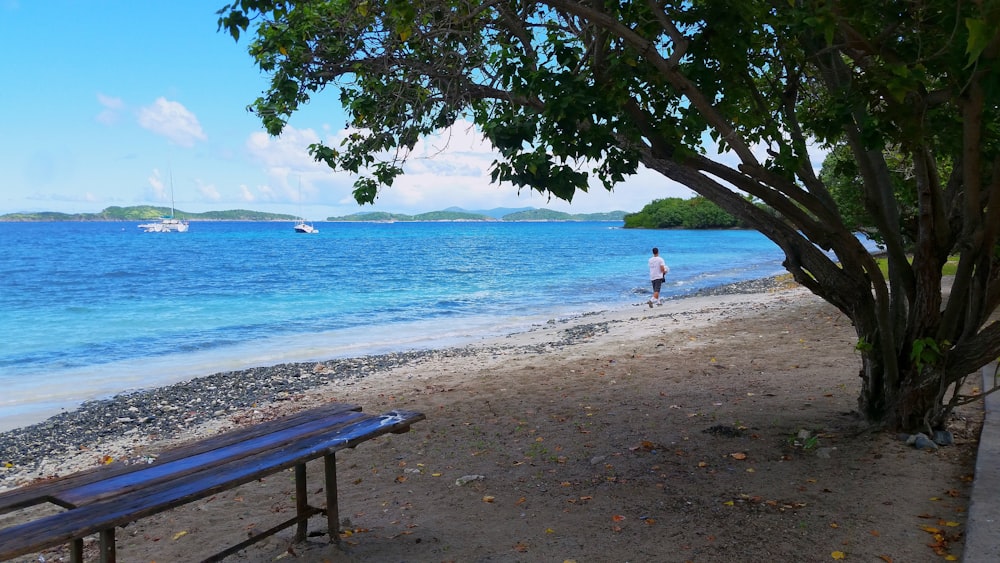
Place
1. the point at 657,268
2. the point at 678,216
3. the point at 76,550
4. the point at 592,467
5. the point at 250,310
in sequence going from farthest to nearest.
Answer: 1. the point at 678,216
2. the point at 250,310
3. the point at 657,268
4. the point at 592,467
5. the point at 76,550

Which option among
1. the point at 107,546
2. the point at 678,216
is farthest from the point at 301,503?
the point at 678,216

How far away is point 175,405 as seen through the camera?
34.8ft

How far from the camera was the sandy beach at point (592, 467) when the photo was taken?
422 cm

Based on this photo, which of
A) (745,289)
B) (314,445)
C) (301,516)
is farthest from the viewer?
(745,289)

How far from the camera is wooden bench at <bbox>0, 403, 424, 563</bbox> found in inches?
114

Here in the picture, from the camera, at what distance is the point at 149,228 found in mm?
127312

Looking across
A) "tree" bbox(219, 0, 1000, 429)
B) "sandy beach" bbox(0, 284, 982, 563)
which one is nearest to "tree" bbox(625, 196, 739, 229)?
Answer: "sandy beach" bbox(0, 284, 982, 563)

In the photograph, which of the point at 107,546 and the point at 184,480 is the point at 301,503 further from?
the point at 107,546

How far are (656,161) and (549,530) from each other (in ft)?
9.06

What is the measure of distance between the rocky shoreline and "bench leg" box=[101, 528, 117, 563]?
546 cm

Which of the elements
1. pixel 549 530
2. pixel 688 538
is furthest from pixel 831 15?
pixel 549 530

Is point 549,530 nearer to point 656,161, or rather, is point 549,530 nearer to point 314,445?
point 314,445

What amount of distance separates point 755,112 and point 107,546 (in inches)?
212

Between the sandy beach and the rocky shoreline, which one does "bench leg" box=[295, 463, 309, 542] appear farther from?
the rocky shoreline
